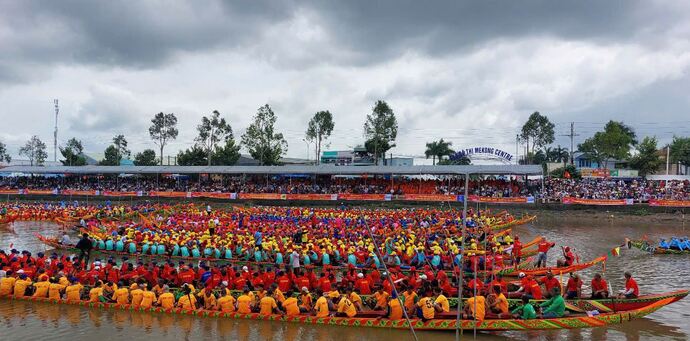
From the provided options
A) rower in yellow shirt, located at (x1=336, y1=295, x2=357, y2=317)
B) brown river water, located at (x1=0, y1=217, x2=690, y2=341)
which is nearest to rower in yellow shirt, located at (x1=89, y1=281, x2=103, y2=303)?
brown river water, located at (x1=0, y1=217, x2=690, y2=341)

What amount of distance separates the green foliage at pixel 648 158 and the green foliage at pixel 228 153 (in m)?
45.0

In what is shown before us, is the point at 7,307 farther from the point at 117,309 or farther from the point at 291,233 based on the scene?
the point at 291,233

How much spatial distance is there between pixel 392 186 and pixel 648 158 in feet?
89.7

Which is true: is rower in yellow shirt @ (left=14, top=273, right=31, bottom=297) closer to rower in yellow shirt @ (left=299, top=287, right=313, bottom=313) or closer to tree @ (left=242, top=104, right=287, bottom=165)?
rower in yellow shirt @ (left=299, top=287, right=313, bottom=313)

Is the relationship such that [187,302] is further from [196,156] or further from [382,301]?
[196,156]

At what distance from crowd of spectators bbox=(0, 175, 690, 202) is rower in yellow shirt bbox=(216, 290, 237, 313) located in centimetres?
2780

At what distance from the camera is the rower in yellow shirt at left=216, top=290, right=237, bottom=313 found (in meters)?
12.4

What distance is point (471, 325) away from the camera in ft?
36.3

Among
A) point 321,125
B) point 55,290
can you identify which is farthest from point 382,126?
point 55,290

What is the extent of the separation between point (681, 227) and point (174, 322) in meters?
31.1

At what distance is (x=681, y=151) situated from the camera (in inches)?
2190

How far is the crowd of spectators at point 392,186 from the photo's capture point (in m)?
39.1

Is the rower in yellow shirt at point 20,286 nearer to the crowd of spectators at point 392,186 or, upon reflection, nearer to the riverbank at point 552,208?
the riverbank at point 552,208

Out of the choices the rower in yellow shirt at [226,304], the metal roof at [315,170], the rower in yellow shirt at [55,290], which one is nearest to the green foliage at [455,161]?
the metal roof at [315,170]
